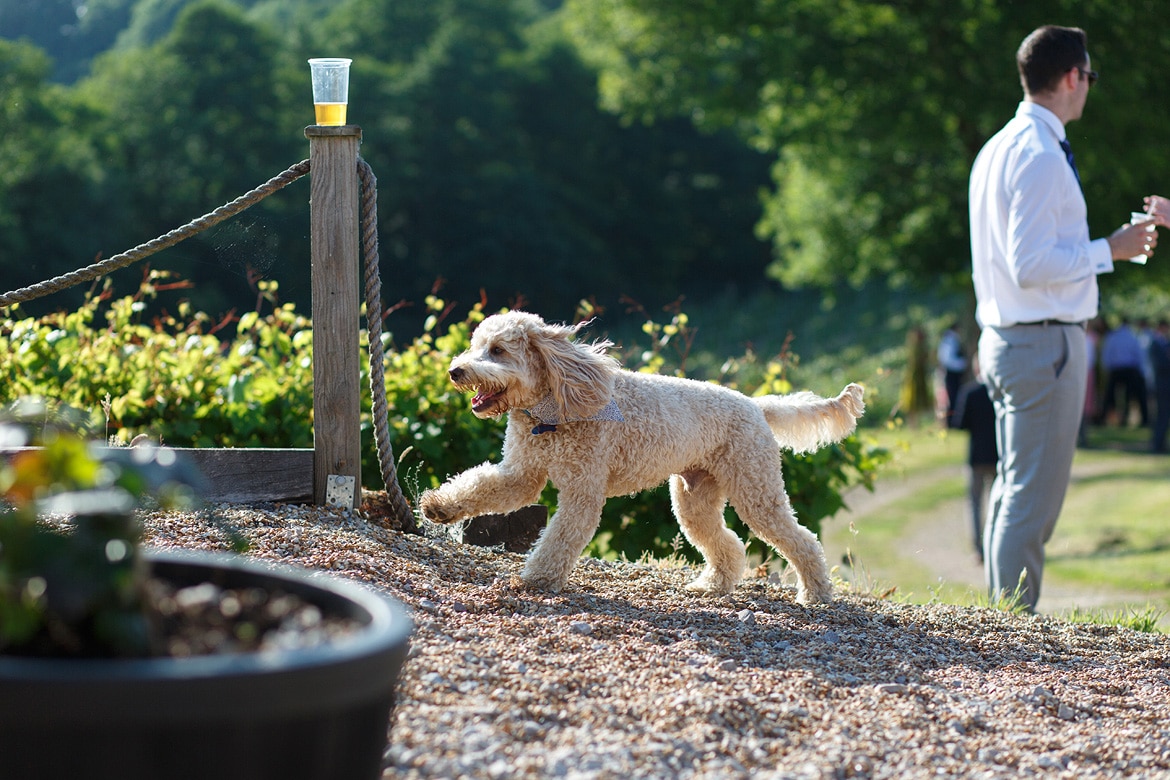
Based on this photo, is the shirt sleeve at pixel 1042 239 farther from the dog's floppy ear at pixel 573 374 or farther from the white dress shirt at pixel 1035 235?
the dog's floppy ear at pixel 573 374

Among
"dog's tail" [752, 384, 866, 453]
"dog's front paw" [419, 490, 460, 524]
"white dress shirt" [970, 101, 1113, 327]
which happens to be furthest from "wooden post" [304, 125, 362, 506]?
"white dress shirt" [970, 101, 1113, 327]

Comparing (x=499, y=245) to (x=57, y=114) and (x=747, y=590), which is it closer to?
(x=57, y=114)

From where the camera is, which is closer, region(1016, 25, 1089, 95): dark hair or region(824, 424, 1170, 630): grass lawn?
region(1016, 25, 1089, 95): dark hair

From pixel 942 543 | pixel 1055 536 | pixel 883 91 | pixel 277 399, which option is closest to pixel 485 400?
pixel 277 399

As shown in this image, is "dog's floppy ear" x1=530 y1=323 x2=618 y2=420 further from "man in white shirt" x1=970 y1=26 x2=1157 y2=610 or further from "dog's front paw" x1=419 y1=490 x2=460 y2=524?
"man in white shirt" x1=970 y1=26 x2=1157 y2=610

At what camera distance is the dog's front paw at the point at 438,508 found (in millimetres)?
4414

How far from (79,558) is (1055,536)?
12.8 metres

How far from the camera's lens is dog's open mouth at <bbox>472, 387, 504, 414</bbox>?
4184 millimetres

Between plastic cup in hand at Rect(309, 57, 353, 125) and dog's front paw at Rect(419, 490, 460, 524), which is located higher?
plastic cup in hand at Rect(309, 57, 353, 125)

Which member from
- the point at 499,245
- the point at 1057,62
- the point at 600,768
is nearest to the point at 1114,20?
the point at 1057,62

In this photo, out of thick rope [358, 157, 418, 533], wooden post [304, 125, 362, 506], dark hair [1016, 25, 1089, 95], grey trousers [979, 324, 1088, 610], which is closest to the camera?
wooden post [304, 125, 362, 506]

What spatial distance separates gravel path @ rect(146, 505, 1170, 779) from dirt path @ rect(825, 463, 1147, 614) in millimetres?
2483

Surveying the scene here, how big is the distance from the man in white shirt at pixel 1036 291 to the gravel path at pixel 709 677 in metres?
0.67

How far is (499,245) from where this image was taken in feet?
139
